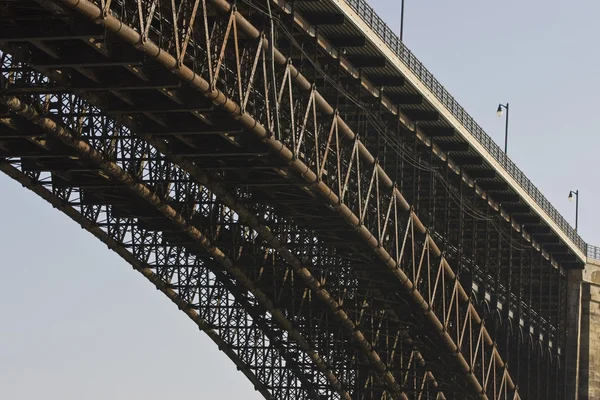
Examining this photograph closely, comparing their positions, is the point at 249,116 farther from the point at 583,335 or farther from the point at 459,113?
the point at 583,335

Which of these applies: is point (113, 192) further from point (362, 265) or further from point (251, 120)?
point (251, 120)

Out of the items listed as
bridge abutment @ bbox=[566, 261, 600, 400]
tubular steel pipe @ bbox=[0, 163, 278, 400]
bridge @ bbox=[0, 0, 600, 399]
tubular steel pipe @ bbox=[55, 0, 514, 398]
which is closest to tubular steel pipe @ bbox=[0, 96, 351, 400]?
bridge @ bbox=[0, 0, 600, 399]

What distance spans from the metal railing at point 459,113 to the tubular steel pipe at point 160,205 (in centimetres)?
1043

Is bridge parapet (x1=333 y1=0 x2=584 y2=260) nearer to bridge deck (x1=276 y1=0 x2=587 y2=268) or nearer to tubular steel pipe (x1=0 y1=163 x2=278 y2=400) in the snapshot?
bridge deck (x1=276 y1=0 x2=587 y2=268)

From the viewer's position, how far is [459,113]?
75938 millimetres

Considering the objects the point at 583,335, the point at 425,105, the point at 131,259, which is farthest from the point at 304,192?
the point at 583,335

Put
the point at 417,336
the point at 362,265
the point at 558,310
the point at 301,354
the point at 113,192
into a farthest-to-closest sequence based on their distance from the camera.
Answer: the point at 558,310 < the point at 301,354 < the point at 417,336 < the point at 362,265 < the point at 113,192

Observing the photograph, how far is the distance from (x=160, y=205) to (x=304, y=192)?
20.2 feet

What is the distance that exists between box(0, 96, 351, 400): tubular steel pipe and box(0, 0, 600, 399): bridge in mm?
102

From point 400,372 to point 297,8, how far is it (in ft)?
106

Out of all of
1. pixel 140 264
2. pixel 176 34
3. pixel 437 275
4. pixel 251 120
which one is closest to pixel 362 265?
pixel 437 275

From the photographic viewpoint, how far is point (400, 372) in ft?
283

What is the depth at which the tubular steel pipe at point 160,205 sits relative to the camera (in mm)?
54466

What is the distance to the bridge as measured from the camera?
4978 centimetres
